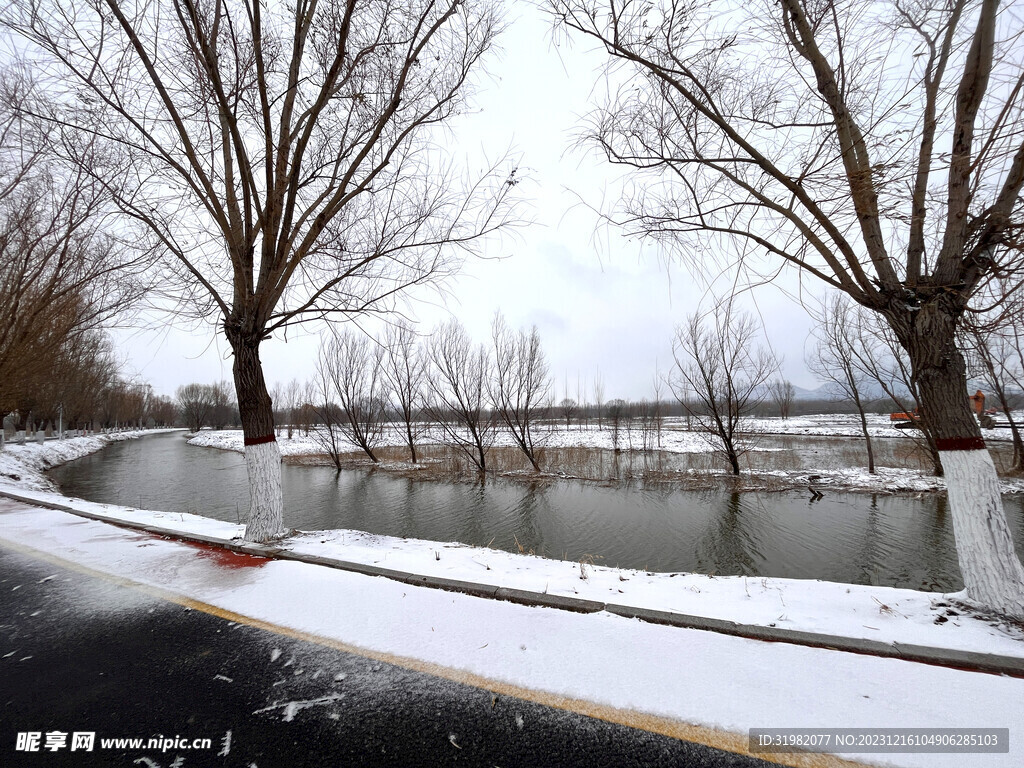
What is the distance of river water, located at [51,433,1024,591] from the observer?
25.9 ft

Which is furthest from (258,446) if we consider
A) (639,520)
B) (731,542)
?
(731,542)

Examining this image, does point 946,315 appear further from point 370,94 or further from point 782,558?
point 370,94

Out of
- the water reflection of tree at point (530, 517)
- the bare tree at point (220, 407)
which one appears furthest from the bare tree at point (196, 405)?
the water reflection of tree at point (530, 517)

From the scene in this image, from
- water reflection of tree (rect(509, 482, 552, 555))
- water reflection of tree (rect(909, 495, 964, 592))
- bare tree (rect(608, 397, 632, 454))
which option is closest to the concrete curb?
water reflection of tree (rect(509, 482, 552, 555))

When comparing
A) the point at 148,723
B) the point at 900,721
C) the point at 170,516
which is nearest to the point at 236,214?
the point at 170,516

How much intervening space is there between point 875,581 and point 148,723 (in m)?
9.42

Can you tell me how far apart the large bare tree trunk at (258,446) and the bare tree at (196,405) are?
9159 centimetres

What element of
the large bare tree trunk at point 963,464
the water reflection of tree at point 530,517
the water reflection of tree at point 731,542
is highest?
the large bare tree trunk at point 963,464

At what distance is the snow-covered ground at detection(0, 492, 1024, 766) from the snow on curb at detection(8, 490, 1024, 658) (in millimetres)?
22

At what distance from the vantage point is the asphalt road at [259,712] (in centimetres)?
185

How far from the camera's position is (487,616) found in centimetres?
318

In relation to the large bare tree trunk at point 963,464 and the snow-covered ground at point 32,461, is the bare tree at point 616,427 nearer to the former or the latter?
the large bare tree trunk at point 963,464

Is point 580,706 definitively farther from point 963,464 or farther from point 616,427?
point 616,427

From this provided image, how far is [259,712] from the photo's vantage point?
2.13m
